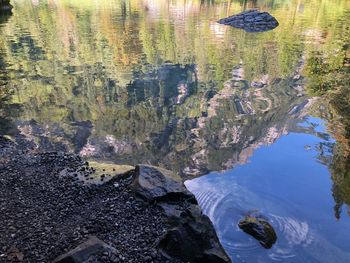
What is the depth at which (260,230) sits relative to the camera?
34.4 ft

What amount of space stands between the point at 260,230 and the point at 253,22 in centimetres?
5299

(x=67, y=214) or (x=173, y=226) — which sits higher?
(x=173, y=226)

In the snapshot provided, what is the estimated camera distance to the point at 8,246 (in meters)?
8.39

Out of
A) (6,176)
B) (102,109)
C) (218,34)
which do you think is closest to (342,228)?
(6,176)

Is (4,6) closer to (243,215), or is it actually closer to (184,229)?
(243,215)

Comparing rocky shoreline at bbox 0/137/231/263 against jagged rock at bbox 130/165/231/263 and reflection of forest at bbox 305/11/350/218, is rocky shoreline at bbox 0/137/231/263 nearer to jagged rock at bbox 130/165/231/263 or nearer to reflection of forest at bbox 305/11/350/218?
jagged rock at bbox 130/165/231/263

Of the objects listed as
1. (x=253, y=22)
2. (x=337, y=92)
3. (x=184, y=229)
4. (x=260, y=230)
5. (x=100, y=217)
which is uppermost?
(x=184, y=229)

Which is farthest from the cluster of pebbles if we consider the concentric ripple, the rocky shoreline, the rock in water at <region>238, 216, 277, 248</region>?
the rock in water at <region>238, 216, 277, 248</region>

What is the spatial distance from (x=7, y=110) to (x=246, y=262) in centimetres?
1706

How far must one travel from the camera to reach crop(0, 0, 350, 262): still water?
11969 mm

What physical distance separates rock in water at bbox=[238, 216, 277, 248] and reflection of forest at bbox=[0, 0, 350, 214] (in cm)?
372

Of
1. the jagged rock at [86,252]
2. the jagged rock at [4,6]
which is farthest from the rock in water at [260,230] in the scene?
the jagged rock at [4,6]

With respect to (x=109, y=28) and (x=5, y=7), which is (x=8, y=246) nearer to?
(x=109, y=28)

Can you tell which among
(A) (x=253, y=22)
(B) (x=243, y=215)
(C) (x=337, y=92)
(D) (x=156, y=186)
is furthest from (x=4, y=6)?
(B) (x=243, y=215)
